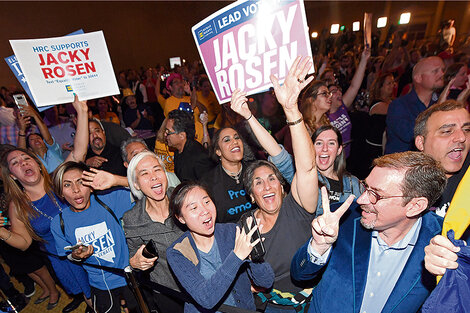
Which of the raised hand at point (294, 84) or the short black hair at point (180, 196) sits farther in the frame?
the short black hair at point (180, 196)

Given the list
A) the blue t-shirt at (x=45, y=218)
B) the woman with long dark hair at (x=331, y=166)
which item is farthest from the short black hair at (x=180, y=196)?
the blue t-shirt at (x=45, y=218)

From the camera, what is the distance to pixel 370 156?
4.41 m

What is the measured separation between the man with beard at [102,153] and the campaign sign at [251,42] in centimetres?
197

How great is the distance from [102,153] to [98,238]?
1668mm

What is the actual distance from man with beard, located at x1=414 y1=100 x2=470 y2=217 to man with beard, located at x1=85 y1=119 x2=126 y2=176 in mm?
3371

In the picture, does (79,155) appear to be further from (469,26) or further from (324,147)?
(469,26)

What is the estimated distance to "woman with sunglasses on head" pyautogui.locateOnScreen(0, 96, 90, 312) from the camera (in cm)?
273

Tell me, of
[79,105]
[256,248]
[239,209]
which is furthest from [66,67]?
[256,248]

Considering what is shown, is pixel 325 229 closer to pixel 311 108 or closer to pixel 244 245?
pixel 244 245

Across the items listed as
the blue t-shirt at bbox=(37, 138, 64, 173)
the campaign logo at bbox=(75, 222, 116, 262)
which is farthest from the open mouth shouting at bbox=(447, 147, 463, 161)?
the blue t-shirt at bbox=(37, 138, 64, 173)

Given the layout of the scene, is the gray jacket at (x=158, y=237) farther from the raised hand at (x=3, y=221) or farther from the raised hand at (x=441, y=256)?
the raised hand at (x=441, y=256)

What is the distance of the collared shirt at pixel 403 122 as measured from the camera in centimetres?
335

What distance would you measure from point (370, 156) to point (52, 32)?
12544 millimetres

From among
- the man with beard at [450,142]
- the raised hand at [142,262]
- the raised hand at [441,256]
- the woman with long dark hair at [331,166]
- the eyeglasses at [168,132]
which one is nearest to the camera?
the raised hand at [441,256]
